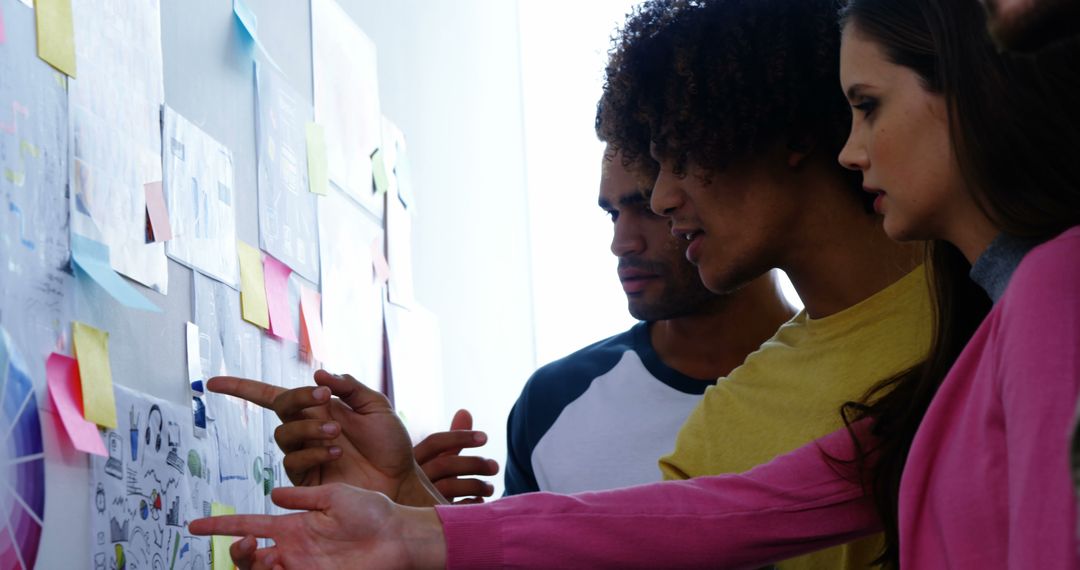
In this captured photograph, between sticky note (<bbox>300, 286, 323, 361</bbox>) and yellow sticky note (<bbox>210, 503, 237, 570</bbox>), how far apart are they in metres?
0.32

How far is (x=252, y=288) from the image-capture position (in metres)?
1.39

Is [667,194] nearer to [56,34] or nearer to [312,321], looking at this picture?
[312,321]

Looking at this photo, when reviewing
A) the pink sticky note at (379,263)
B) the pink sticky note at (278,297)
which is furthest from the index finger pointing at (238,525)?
the pink sticky note at (379,263)

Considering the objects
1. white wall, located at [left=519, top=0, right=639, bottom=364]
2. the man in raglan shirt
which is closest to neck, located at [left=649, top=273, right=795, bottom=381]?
the man in raglan shirt

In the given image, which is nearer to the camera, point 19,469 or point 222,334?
point 19,469

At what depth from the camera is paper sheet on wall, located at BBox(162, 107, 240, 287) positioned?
1201 mm

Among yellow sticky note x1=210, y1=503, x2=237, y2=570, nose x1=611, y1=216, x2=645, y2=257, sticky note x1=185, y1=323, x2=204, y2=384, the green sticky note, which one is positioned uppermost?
the green sticky note

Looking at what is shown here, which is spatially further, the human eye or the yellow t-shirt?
the yellow t-shirt

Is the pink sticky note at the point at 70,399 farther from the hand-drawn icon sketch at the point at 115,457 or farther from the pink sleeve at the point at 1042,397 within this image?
the pink sleeve at the point at 1042,397

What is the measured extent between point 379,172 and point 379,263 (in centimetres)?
16

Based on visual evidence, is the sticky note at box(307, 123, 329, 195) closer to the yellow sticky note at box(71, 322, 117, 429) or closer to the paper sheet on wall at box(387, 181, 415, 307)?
the paper sheet on wall at box(387, 181, 415, 307)

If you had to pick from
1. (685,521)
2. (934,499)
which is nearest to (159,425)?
(685,521)

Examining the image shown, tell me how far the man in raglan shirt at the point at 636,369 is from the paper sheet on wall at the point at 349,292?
263mm

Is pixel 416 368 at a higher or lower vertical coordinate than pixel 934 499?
higher
